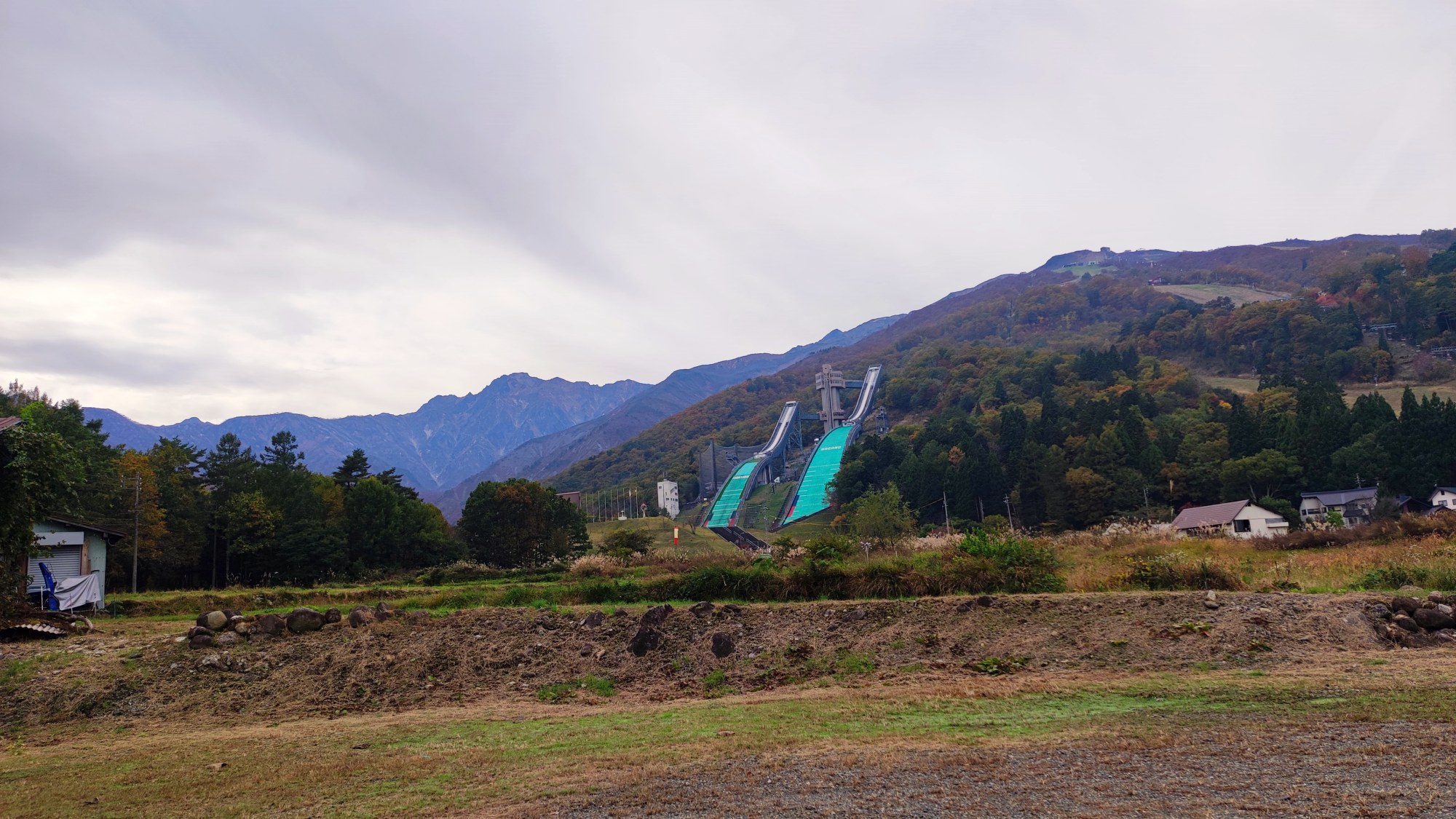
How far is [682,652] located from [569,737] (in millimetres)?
3811

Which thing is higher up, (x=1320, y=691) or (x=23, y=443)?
(x=23, y=443)

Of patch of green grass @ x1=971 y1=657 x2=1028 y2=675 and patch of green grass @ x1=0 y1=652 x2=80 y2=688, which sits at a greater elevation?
patch of green grass @ x1=0 y1=652 x2=80 y2=688

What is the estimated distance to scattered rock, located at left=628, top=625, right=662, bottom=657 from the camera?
12828 mm

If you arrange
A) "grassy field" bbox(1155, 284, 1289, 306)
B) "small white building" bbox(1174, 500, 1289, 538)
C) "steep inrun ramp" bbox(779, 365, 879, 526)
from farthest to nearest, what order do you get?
"grassy field" bbox(1155, 284, 1289, 306) < "steep inrun ramp" bbox(779, 365, 879, 526) < "small white building" bbox(1174, 500, 1289, 538)

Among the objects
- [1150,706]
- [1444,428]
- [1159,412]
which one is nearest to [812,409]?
[1159,412]

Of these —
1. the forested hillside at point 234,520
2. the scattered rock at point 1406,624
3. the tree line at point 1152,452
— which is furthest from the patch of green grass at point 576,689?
the tree line at point 1152,452

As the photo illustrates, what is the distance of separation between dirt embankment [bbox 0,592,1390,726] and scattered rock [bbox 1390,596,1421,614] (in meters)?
0.36

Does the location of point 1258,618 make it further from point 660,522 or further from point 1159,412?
point 1159,412

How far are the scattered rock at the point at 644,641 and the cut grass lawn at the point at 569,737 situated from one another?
6.73 feet

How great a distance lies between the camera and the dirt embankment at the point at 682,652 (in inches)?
432

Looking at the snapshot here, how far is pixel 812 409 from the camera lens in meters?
139

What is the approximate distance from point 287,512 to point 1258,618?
4362 centimetres

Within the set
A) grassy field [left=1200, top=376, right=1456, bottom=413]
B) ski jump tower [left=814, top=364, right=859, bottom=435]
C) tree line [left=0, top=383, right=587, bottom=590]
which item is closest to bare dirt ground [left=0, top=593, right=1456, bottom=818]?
tree line [left=0, top=383, right=587, bottom=590]

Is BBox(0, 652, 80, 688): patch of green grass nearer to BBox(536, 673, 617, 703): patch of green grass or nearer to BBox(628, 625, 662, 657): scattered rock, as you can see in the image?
BBox(536, 673, 617, 703): patch of green grass
